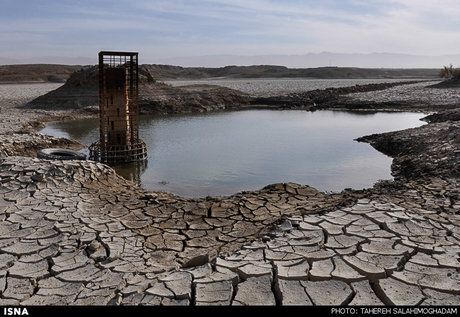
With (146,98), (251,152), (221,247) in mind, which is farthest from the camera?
(146,98)

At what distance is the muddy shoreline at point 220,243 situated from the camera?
14.4 ft

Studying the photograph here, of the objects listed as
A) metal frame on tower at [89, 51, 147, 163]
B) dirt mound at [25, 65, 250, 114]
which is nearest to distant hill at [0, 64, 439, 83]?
dirt mound at [25, 65, 250, 114]

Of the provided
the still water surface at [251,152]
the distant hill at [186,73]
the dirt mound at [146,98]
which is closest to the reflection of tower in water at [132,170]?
the still water surface at [251,152]

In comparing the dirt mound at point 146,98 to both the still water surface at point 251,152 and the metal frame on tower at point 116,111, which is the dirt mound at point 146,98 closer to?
the still water surface at point 251,152

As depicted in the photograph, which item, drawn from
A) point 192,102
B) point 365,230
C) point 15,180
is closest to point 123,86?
point 15,180

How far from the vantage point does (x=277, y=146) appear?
1648 centimetres

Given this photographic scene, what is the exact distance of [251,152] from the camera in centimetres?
1521

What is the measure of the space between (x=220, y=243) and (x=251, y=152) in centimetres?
930

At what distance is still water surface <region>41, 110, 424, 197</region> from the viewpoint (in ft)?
37.1

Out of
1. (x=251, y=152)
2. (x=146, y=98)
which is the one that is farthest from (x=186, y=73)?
(x=251, y=152)

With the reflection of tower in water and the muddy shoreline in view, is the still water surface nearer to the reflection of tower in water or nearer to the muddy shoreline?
the reflection of tower in water

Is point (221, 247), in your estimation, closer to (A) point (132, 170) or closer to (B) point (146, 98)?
(A) point (132, 170)

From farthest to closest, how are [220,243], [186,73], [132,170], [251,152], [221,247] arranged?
1. [186,73]
2. [251,152]
3. [132,170]
4. [220,243]
5. [221,247]

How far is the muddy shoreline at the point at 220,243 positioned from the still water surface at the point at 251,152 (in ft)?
8.26
